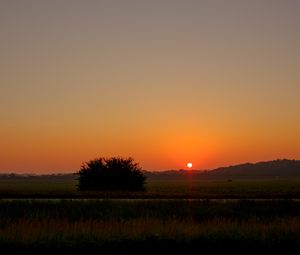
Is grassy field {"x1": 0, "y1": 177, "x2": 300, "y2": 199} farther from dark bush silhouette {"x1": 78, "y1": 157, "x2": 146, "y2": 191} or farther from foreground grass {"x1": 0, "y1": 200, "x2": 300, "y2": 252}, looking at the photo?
foreground grass {"x1": 0, "y1": 200, "x2": 300, "y2": 252}

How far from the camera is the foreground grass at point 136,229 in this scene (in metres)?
18.8

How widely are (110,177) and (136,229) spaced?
37.1 meters

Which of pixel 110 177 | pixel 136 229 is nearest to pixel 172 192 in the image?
pixel 110 177

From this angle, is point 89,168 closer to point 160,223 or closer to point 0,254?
point 160,223

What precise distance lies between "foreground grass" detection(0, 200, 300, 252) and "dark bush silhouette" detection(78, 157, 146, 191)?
2739 centimetres

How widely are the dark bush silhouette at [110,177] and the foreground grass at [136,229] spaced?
27.4 metres

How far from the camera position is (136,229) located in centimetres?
2117

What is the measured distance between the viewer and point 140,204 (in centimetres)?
3098

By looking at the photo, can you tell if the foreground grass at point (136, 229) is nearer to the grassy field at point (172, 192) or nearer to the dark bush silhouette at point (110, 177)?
the grassy field at point (172, 192)

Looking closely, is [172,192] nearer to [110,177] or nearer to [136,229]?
[110,177]

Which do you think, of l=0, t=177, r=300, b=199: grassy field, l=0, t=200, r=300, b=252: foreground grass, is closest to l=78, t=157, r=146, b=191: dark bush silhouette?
l=0, t=177, r=300, b=199: grassy field

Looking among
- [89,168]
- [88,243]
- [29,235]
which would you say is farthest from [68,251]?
[89,168]

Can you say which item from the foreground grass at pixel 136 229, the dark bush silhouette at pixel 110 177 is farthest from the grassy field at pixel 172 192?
the foreground grass at pixel 136 229

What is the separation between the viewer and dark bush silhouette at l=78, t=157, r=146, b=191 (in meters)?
58.0
